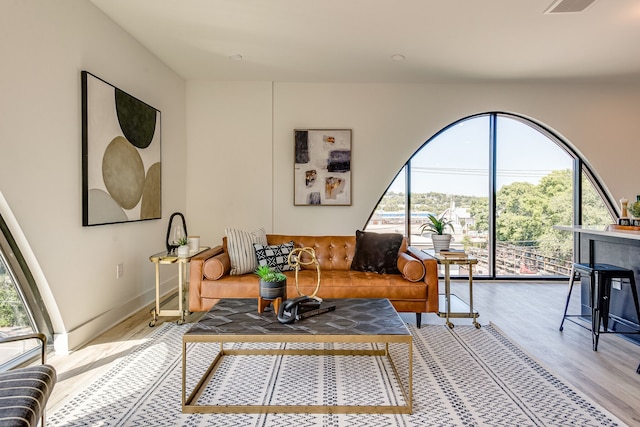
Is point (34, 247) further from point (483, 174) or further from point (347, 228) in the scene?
point (483, 174)

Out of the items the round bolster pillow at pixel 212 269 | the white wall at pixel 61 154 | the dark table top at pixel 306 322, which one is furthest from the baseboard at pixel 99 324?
the dark table top at pixel 306 322

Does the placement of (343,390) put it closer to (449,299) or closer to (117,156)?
(449,299)

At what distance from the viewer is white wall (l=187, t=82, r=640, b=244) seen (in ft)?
15.9

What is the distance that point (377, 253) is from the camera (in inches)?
140

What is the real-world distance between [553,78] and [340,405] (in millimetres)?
4671

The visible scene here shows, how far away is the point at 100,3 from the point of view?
2943 mm

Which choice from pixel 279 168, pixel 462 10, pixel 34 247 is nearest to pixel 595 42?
pixel 462 10

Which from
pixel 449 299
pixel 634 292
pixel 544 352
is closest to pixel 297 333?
pixel 449 299

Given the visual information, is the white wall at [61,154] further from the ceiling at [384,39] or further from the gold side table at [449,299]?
the gold side table at [449,299]

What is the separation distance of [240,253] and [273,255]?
302 mm

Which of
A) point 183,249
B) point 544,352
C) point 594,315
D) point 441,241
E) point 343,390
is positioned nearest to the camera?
point 343,390

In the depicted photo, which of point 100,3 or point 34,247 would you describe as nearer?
point 34,247

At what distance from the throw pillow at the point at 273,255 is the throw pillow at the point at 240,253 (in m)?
0.06

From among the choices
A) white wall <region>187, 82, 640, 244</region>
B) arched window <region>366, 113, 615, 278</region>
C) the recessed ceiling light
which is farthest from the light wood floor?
the recessed ceiling light
